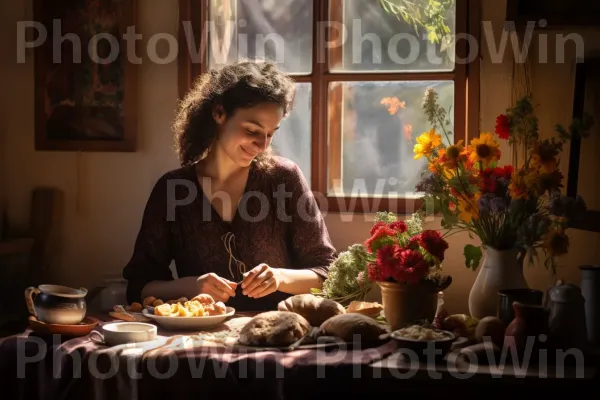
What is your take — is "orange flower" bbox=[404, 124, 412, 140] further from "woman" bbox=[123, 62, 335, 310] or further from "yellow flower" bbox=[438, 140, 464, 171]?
"yellow flower" bbox=[438, 140, 464, 171]

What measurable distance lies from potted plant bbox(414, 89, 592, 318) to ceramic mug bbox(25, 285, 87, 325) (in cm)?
105

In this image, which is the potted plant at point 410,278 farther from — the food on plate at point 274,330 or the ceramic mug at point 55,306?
the ceramic mug at point 55,306

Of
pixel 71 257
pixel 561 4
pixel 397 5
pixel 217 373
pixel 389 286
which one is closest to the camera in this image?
pixel 217 373

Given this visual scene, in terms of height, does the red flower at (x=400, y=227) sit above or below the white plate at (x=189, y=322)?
above

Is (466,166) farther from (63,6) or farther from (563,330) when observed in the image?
(63,6)

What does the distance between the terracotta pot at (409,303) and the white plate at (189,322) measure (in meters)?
0.48

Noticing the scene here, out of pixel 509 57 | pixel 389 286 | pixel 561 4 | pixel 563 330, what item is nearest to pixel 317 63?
pixel 509 57

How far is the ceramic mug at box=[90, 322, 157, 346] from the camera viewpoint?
7.23 ft

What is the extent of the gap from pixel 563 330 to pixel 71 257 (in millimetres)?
2040

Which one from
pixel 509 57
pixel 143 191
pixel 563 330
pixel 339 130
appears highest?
pixel 509 57

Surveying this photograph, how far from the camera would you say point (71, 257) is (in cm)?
338

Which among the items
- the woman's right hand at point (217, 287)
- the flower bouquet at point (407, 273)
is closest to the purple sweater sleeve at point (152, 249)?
the woman's right hand at point (217, 287)

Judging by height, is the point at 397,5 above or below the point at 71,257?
above

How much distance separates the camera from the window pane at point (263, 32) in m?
3.21
